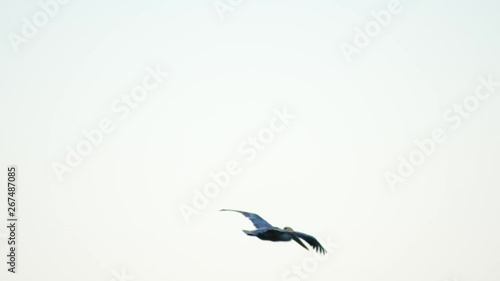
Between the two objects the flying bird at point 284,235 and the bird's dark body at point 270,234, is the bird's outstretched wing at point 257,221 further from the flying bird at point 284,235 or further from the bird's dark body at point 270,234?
the bird's dark body at point 270,234

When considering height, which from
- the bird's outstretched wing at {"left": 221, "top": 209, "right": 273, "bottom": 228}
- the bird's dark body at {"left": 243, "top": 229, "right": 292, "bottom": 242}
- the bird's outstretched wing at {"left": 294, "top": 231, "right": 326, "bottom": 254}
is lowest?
the bird's outstretched wing at {"left": 294, "top": 231, "right": 326, "bottom": 254}

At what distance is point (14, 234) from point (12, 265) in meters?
1.43

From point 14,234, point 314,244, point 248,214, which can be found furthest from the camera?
point 14,234

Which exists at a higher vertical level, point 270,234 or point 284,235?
point 270,234

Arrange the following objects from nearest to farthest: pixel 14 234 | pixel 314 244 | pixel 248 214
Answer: pixel 314 244 < pixel 248 214 < pixel 14 234

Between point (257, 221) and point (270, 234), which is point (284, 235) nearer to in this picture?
point (270, 234)

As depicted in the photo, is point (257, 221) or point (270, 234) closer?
point (270, 234)

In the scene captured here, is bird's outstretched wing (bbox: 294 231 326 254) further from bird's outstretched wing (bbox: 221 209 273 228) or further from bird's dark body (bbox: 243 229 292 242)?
bird's outstretched wing (bbox: 221 209 273 228)

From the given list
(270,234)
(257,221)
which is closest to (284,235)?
(270,234)

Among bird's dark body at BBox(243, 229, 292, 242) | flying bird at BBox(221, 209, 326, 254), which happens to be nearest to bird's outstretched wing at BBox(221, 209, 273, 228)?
flying bird at BBox(221, 209, 326, 254)

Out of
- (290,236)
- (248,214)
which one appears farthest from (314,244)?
(248,214)

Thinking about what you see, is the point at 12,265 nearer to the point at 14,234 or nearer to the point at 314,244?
the point at 14,234

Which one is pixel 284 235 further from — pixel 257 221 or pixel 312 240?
pixel 257 221

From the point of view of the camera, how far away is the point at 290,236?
51.9 ft
